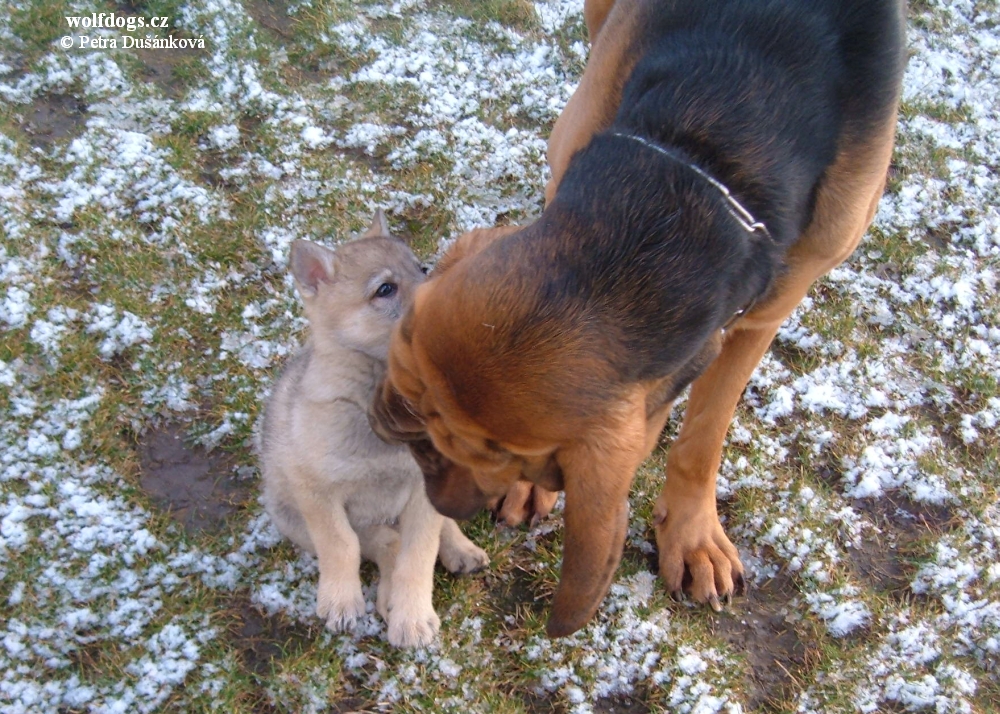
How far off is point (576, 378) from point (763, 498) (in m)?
2.24

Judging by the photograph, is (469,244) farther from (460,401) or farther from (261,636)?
(261,636)

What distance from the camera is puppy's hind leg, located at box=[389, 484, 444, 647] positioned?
3.02 meters

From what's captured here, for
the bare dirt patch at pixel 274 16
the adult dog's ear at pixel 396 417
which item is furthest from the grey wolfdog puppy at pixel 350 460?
the bare dirt patch at pixel 274 16

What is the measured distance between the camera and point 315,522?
3006mm

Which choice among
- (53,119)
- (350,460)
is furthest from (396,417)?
(53,119)

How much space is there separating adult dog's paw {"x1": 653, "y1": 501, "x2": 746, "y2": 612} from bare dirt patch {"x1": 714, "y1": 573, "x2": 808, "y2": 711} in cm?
9

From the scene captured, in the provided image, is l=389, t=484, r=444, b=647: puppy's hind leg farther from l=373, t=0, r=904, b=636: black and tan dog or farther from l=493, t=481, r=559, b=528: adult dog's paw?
l=373, t=0, r=904, b=636: black and tan dog

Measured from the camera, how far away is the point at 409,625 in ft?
10.2

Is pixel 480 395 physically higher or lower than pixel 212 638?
higher

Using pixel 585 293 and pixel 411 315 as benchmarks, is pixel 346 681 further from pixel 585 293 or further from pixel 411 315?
pixel 585 293

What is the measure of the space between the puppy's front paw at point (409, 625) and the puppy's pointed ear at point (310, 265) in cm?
131

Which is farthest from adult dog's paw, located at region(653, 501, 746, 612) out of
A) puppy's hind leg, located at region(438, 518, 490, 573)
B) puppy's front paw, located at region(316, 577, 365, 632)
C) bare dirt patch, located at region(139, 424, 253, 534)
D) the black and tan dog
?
bare dirt patch, located at region(139, 424, 253, 534)

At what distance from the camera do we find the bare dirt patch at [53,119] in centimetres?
467

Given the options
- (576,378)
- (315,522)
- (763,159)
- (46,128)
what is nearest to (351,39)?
(46,128)
